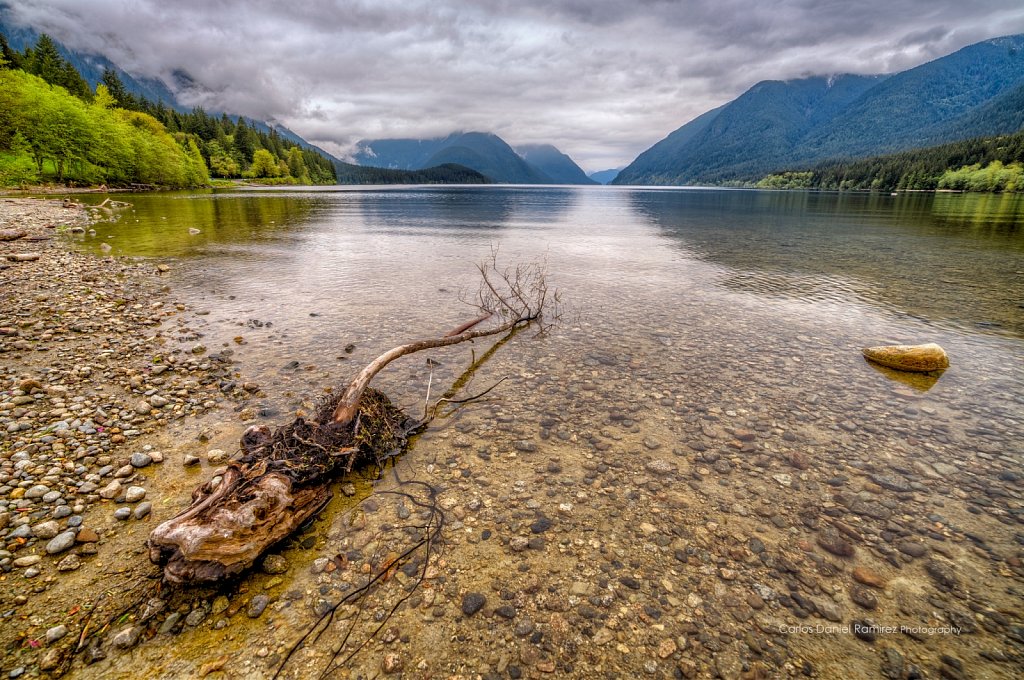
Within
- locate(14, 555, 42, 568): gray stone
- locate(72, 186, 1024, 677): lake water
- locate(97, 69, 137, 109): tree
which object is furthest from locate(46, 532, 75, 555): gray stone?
locate(97, 69, 137, 109): tree

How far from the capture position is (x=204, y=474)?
6.68m

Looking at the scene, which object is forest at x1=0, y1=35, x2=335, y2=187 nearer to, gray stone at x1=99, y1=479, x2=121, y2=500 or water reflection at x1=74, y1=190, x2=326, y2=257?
water reflection at x1=74, y1=190, x2=326, y2=257

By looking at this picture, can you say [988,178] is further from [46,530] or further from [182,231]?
[46,530]

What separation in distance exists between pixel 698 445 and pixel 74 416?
11.4 meters

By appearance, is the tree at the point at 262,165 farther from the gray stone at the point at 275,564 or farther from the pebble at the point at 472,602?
the pebble at the point at 472,602

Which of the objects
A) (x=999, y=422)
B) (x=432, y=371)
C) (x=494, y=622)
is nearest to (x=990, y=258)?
(x=999, y=422)

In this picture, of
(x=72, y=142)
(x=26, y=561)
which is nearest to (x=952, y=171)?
(x=26, y=561)

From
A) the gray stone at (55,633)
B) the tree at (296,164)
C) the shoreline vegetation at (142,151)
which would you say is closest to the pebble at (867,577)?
the gray stone at (55,633)

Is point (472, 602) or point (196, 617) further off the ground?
point (196, 617)

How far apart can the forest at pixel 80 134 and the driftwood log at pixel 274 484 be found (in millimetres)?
90563

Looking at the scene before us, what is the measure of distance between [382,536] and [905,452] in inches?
361

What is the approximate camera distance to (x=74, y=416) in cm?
766

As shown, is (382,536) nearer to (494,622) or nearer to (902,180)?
(494,622)


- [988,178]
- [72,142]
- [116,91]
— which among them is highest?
[116,91]
